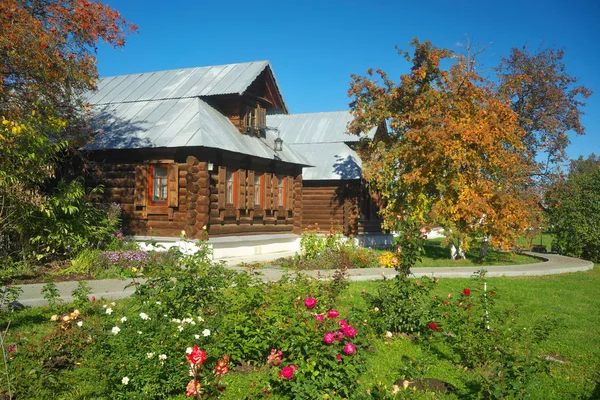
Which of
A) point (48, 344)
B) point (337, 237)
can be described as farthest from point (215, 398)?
point (337, 237)

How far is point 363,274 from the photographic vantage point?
1437 centimetres

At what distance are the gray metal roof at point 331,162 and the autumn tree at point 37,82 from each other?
1262 centimetres

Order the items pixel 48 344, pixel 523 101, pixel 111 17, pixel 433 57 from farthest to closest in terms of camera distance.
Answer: pixel 523 101, pixel 433 57, pixel 111 17, pixel 48 344

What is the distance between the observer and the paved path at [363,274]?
9609mm

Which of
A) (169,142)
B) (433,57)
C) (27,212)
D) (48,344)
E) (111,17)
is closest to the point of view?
(48,344)

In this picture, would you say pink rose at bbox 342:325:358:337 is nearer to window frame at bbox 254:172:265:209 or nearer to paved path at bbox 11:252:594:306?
paved path at bbox 11:252:594:306

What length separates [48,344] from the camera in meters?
5.42

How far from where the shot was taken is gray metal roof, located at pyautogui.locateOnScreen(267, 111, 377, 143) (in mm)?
28203

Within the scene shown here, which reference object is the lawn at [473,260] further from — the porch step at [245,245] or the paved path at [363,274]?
the porch step at [245,245]

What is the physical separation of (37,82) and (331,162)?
51.5ft

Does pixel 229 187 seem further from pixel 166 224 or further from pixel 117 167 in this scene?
pixel 117 167

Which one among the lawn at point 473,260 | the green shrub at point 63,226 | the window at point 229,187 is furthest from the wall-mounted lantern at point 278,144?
the green shrub at point 63,226

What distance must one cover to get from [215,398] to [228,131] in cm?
1391

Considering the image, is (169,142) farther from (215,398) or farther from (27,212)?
(215,398)
